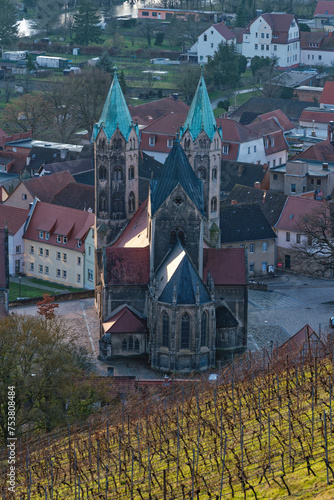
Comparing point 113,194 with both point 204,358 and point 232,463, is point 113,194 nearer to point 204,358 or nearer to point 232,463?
point 204,358

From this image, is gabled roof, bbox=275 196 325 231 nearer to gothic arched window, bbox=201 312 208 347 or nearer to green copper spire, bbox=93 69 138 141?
green copper spire, bbox=93 69 138 141

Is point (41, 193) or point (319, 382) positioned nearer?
point (319, 382)

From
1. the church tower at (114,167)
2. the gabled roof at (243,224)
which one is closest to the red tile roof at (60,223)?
the church tower at (114,167)

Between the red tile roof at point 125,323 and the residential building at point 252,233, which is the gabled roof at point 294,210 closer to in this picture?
the residential building at point 252,233

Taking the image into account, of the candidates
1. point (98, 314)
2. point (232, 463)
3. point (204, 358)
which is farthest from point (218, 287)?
point (232, 463)

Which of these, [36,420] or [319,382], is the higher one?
[319,382]

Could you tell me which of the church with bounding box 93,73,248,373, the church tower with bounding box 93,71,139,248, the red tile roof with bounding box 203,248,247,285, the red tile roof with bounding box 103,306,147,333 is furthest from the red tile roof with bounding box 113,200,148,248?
the red tile roof with bounding box 103,306,147,333

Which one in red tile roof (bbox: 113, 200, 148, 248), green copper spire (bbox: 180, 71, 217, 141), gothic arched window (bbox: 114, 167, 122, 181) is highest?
green copper spire (bbox: 180, 71, 217, 141)

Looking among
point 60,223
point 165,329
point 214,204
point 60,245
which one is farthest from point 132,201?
point 60,223
